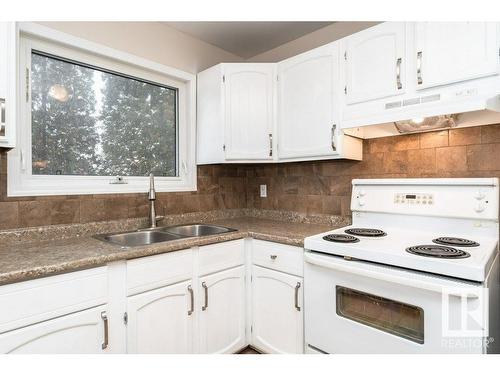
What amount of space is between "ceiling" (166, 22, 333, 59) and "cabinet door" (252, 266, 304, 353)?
1.80 meters

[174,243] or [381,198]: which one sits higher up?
[381,198]

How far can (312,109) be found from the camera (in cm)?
201

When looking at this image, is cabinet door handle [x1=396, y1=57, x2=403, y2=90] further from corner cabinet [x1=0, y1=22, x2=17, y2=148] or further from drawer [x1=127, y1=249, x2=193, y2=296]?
corner cabinet [x1=0, y1=22, x2=17, y2=148]

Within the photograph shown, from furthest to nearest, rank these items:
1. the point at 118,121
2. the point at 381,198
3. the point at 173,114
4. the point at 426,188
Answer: the point at 173,114, the point at 118,121, the point at 381,198, the point at 426,188

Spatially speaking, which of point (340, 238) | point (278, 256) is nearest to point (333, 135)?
point (340, 238)

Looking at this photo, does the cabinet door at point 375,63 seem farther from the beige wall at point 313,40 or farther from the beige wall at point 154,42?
the beige wall at point 154,42

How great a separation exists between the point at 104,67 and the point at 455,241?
233 centimetres

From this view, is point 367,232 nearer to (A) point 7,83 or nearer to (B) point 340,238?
(B) point 340,238

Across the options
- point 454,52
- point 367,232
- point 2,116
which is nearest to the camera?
point 2,116

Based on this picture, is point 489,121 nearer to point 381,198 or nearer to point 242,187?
point 381,198

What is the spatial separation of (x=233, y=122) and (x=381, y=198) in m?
1.17

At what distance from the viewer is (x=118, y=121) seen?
2090mm

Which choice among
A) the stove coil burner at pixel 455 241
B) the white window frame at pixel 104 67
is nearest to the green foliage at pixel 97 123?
→ the white window frame at pixel 104 67

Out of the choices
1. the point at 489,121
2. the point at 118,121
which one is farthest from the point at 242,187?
the point at 489,121
